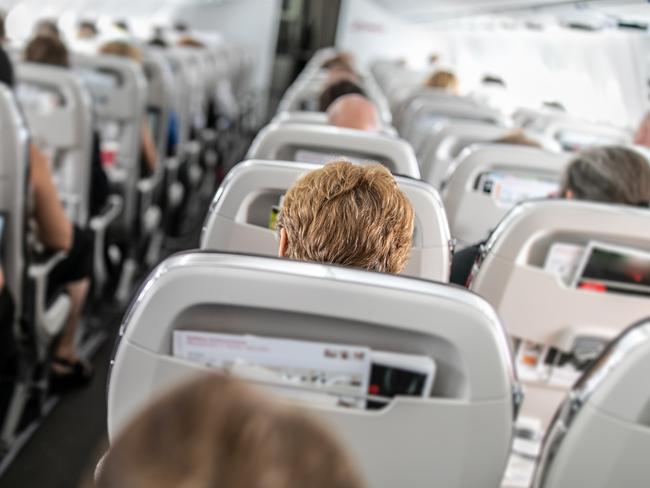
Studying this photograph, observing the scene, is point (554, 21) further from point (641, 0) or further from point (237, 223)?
point (237, 223)

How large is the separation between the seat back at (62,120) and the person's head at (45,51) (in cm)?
20

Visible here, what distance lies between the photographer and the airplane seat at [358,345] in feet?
4.11

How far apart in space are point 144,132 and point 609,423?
4.77m

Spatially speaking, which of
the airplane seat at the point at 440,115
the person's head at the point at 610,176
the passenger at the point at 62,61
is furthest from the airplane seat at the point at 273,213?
the airplane seat at the point at 440,115

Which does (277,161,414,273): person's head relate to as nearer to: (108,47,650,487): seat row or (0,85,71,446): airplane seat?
(108,47,650,487): seat row

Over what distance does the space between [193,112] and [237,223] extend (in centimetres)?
614

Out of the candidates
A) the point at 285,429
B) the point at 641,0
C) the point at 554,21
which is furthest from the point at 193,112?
the point at 285,429

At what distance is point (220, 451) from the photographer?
61cm

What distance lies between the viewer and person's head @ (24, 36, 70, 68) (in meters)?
4.40

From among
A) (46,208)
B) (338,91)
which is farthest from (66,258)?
(338,91)

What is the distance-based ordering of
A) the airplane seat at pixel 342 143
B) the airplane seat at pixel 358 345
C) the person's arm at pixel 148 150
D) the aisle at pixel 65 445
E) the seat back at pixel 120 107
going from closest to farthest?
the airplane seat at pixel 358 345
the airplane seat at pixel 342 143
the aisle at pixel 65 445
the seat back at pixel 120 107
the person's arm at pixel 148 150

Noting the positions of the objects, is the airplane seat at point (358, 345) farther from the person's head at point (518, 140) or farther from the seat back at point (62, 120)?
the seat back at point (62, 120)

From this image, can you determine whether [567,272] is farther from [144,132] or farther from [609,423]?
[144,132]

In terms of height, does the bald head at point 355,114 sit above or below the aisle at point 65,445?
above
